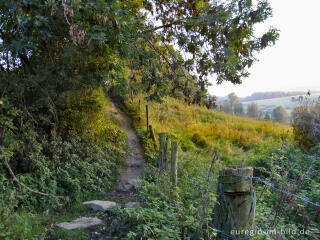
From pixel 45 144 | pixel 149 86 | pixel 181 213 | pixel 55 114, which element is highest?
pixel 149 86

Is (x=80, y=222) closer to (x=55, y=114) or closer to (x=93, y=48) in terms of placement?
(x=55, y=114)

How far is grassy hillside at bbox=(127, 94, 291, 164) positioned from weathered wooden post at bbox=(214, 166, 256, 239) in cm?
666

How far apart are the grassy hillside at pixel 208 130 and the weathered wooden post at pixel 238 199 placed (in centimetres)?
666

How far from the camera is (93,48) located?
17.6ft

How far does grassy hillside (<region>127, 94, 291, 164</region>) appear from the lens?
10.4 metres

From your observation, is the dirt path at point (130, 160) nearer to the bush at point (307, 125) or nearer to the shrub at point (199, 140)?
the shrub at point (199, 140)

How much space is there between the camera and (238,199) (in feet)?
8.66

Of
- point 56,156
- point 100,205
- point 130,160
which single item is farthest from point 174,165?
point 130,160

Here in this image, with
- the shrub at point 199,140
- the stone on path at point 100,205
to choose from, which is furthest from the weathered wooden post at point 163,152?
the shrub at point 199,140

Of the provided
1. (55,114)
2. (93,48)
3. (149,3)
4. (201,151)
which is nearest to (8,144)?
(55,114)

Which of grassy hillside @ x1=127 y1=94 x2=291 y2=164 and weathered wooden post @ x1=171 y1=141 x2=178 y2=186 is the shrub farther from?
weathered wooden post @ x1=171 y1=141 x2=178 y2=186

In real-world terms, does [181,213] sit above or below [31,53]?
below

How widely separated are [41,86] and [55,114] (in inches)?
32.1

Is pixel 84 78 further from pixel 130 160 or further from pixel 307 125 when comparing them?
pixel 307 125
